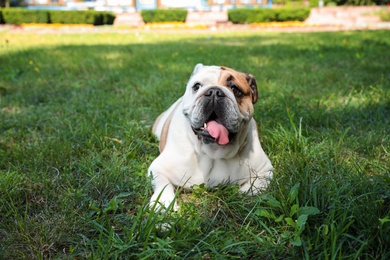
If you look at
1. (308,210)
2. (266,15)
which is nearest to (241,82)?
(308,210)

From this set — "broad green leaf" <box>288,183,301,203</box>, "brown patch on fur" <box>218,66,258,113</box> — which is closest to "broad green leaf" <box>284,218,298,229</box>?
"broad green leaf" <box>288,183,301,203</box>

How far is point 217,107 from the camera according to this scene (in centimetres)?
214

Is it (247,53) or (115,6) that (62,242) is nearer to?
(247,53)

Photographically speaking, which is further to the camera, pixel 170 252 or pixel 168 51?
pixel 168 51

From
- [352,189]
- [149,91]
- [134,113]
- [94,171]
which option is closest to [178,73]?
[149,91]

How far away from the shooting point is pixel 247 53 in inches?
300

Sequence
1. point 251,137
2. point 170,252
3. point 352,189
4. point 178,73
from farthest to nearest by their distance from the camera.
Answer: point 178,73 → point 251,137 → point 352,189 → point 170,252

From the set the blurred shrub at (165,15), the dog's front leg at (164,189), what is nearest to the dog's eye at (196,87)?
the dog's front leg at (164,189)

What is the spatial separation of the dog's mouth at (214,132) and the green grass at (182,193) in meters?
0.30

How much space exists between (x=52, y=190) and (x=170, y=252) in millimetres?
929

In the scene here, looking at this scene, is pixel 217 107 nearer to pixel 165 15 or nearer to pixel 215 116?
pixel 215 116

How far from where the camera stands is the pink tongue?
214 centimetres

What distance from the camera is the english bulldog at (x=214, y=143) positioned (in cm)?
215

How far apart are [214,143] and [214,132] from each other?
10cm
